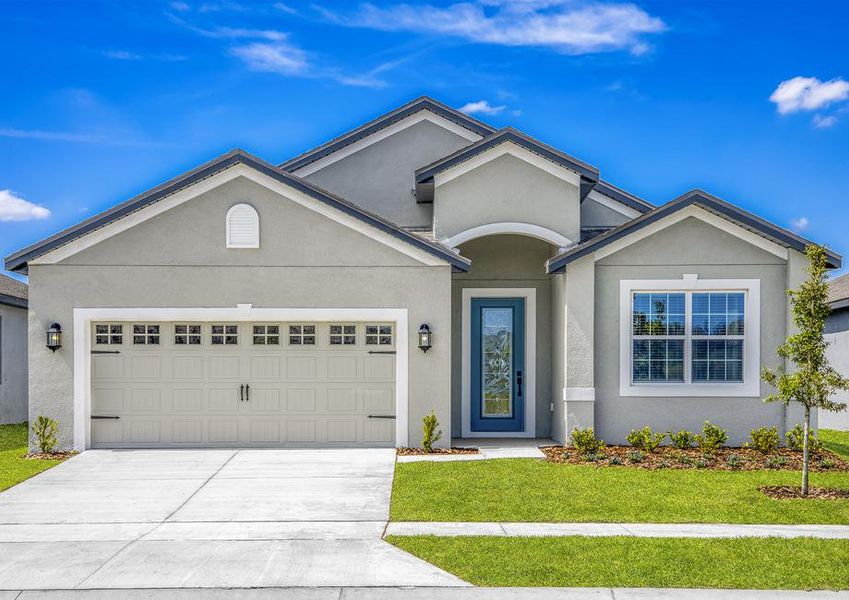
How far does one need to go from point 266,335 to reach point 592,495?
642cm

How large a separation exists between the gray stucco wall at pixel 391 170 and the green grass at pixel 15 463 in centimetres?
765

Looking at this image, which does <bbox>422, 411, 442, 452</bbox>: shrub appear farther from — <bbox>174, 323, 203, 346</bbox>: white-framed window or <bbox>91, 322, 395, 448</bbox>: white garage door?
<bbox>174, 323, 203, 346</bbox>: white-framed window

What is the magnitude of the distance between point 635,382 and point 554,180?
3928mm

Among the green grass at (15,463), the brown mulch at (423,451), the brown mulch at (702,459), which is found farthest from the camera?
the brown mulch at (423,451)

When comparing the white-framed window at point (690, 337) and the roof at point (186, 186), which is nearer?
the roof at point (186, 186)

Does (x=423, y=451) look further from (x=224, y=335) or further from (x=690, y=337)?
(x=690, y=337)

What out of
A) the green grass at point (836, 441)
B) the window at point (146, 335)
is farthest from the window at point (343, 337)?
the green grass at point (836, 441)

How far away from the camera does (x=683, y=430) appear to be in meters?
13.9

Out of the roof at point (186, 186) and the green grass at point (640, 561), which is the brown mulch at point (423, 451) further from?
the green grass at point (640, 561)

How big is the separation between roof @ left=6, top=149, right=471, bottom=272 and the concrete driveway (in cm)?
355

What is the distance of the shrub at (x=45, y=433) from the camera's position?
1348 cm

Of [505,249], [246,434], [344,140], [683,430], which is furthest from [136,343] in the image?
[683,430]

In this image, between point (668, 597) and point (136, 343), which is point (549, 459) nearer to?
point (668, 597)

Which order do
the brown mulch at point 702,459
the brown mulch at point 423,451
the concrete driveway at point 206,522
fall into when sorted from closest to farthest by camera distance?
the concrete driveway at point 206,522 < the brown mulch at point 702,459 < the brown mulch at point 423,451
